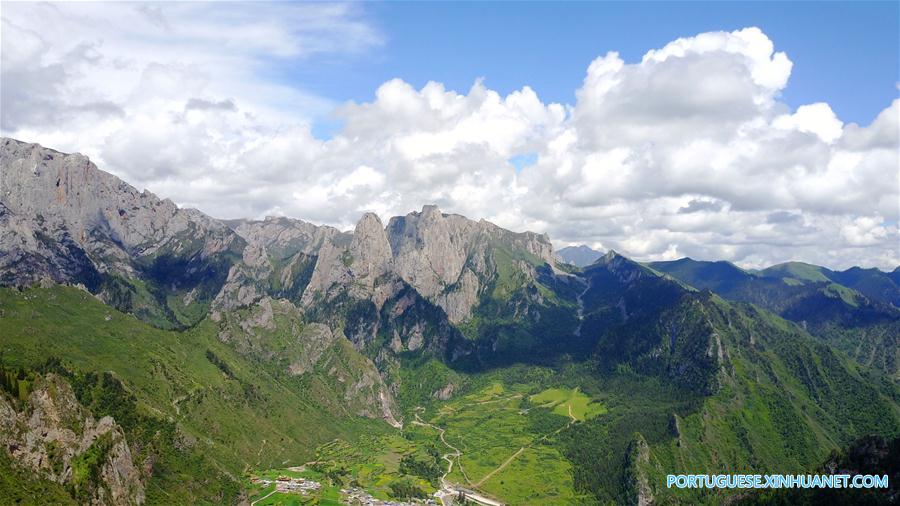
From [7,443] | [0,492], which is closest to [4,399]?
[7,443]

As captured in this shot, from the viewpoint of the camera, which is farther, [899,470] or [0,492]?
[899,470]

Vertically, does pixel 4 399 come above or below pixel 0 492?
above

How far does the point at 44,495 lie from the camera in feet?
614

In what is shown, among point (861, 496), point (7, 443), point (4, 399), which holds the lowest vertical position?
point (861, 496)

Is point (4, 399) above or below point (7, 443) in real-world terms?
above

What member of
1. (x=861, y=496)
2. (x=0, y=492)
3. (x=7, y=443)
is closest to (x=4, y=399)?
(x=7, y=443)

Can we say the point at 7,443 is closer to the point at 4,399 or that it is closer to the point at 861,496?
the point at 4,399

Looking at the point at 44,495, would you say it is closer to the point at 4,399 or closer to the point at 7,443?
the point at 7,443

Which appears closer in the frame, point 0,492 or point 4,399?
point 0,492

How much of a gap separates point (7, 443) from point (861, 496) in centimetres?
28169

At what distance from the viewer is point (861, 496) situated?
198875 mm

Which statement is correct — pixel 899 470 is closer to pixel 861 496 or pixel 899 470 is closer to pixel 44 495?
pixel 861 496

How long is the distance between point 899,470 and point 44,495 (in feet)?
915

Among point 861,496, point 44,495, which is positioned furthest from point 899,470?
point 44,495
